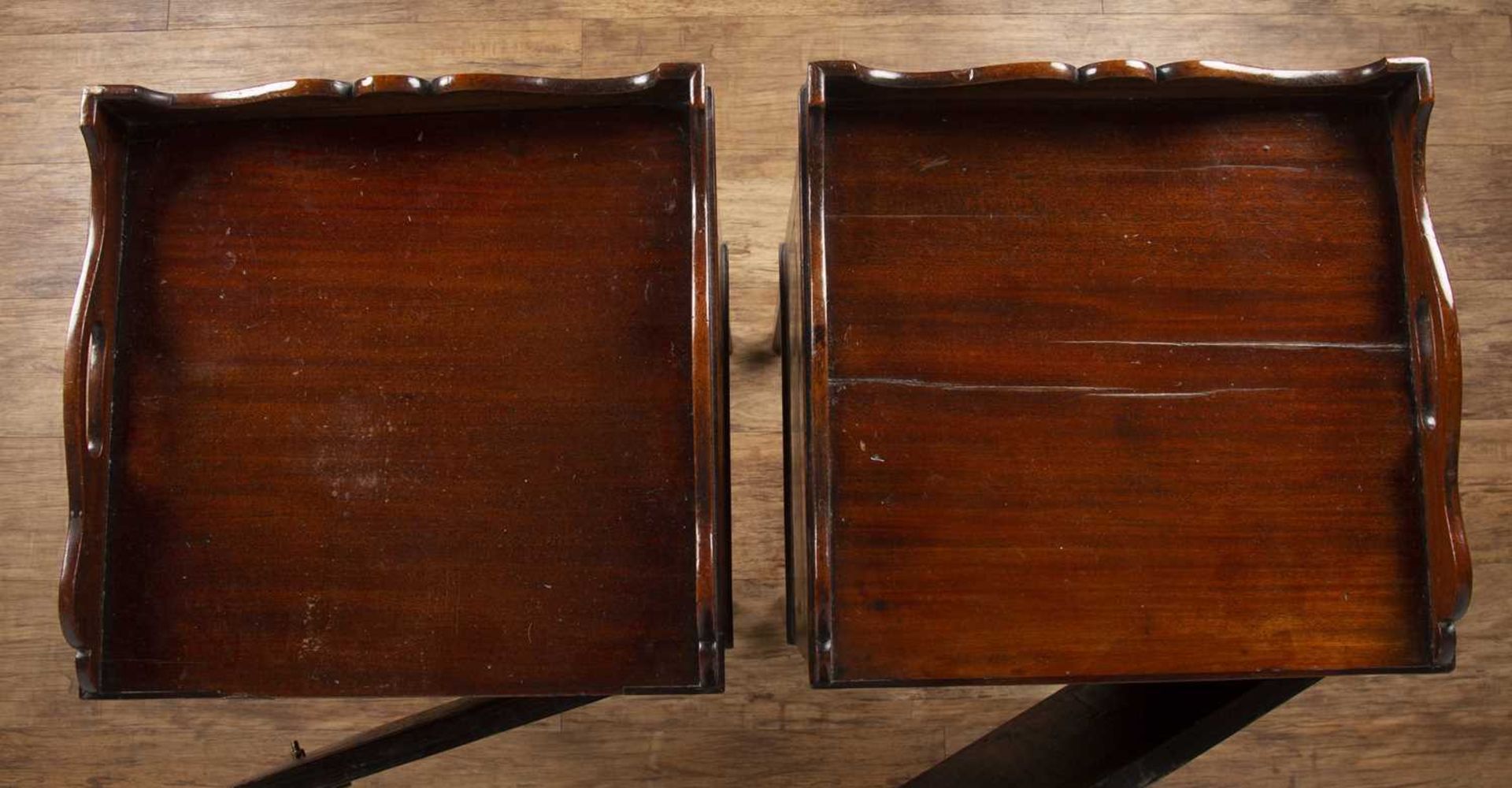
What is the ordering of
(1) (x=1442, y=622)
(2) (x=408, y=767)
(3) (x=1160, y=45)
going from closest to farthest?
(1) (x=1442, y=622) < (2) (x=408, y=767) < (3) (x=1160, y=45)

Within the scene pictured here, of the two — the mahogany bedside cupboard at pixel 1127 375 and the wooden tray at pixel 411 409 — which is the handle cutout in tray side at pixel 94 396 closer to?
the wooden tray at pixel 411 409

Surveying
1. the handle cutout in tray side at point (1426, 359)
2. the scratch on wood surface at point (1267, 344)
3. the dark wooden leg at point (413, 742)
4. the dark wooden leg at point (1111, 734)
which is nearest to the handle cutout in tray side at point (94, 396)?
the dark wooden leg at point (413, 742)

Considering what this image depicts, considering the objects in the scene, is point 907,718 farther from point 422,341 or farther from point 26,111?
point 26,111

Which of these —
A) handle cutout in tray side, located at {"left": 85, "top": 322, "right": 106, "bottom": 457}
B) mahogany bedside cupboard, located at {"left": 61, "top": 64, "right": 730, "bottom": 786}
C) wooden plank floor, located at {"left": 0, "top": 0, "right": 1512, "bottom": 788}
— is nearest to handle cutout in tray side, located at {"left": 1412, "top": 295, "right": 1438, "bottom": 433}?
mahogany bedside cupboard, located at {"left": 61, "top": 64, "right": 730, "bottom": 786}

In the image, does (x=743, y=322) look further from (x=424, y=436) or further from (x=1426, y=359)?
(x=1426, y=359)

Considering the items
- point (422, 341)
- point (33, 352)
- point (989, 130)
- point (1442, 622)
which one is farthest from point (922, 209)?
point (33, 352)

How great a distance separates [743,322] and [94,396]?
1.08m

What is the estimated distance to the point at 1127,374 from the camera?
1.03 m

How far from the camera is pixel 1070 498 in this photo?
1.02 meters

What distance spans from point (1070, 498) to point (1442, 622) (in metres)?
0.39

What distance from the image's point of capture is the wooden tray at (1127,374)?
1.01 meters

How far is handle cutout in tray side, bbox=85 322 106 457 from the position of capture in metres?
1.01

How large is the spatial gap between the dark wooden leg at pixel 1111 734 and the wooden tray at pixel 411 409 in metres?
0.63

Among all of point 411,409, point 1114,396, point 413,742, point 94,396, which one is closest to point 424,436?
point 411,409
